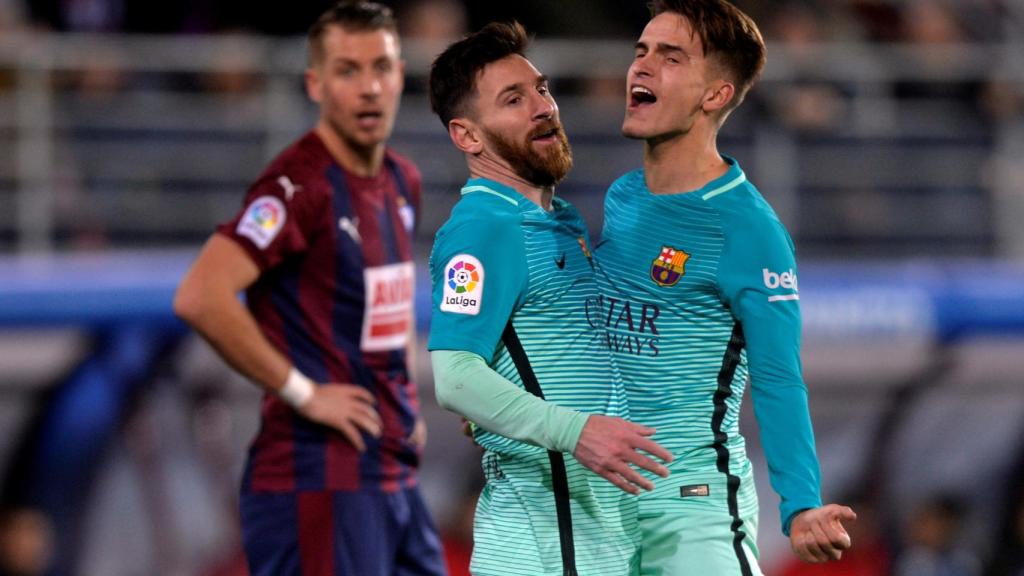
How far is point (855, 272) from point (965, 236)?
1.35m

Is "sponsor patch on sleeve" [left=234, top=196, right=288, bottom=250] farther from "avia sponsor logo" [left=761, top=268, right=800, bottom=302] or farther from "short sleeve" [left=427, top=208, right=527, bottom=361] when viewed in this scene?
"avia sponsor logo" [left=761, top=268, right=800, bottom=302]

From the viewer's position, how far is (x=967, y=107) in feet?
29.8

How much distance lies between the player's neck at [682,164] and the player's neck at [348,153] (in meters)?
1.32

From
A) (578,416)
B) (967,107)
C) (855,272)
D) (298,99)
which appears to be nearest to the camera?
(578,416)

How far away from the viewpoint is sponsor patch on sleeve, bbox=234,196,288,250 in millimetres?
4242

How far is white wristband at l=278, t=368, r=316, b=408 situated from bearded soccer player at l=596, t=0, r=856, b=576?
116cm

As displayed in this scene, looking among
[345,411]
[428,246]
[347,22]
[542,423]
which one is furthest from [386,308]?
[428,246]

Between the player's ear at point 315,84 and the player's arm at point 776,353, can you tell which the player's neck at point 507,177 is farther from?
the player's ear at point 315,84

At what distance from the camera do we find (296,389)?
4.28m

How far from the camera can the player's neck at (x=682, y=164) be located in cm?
345

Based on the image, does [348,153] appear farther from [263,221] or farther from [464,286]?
[464,286]

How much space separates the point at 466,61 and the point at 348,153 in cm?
116

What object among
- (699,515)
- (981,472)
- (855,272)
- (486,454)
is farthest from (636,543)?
(981,472)

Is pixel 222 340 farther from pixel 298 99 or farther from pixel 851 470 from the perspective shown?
pixel 851 470
